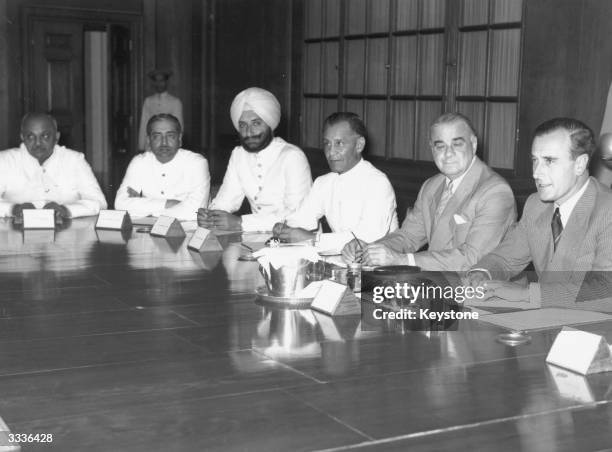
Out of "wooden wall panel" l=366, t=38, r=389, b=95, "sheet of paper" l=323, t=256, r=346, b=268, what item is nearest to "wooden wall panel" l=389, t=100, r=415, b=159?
"wooden wall panel" l=366, t=38, r=389, b=95

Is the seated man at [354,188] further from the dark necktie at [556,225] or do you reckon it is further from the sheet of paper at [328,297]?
the sheet of paper at [328,297]

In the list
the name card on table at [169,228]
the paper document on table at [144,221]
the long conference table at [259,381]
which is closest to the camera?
the long conference table at [259,381]

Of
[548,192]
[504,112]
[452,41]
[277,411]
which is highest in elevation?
[452,41]

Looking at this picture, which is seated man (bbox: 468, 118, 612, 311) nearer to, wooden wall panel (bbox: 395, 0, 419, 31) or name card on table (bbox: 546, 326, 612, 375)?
name card on table (bbox: 546, 326, 612, 375)

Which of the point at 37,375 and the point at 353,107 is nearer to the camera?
the point at 37,375

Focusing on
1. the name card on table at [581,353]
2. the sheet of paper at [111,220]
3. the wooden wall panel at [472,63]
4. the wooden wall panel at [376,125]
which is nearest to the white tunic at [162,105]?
the wooden wall panel at [376,125]

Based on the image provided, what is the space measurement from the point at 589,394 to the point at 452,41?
4.49m

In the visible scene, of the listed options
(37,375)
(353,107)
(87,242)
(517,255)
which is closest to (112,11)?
(353,107)

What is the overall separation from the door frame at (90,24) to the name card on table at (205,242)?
18.3ft

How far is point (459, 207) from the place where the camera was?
3.39 metres

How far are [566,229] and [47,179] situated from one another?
3244 mm

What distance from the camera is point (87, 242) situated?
392 centimetres

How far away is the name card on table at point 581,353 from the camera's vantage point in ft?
6.24

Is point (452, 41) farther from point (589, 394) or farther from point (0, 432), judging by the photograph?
point (0, 432)
